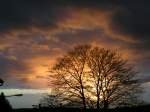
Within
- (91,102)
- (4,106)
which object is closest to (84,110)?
(91,102)

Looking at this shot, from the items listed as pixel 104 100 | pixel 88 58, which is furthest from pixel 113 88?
pixel 88 58

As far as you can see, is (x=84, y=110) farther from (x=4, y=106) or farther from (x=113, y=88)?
(x=4, y=106)

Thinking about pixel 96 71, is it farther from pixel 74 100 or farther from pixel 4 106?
pixel 4 106

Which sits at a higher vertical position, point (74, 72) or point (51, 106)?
point (74, 72)

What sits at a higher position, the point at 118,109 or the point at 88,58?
the point at 88,58

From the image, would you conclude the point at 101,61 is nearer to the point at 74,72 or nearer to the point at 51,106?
the point at 74,72

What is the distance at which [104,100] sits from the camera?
6256 cm

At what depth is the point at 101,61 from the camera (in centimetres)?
6488

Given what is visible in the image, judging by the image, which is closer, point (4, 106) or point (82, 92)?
point (4, 106)

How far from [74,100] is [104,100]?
14.8 feet

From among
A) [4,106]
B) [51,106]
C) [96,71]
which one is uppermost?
[96,71]

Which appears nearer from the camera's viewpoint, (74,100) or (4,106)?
(4,106)

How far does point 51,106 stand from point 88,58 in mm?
9156

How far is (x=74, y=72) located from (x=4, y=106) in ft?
130
